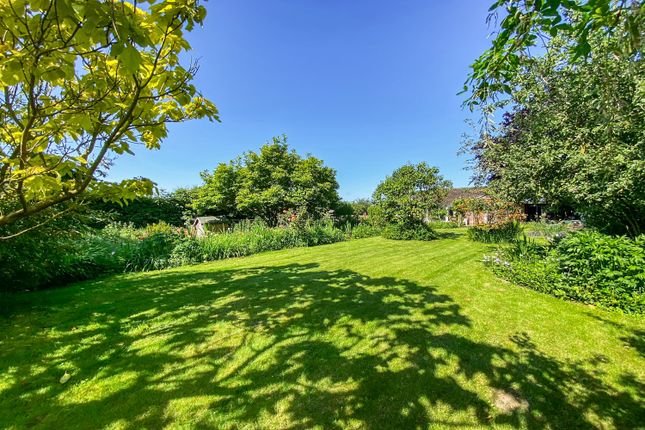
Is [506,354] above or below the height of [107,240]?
below

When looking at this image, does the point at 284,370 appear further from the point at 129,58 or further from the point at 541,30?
the point at 541,30

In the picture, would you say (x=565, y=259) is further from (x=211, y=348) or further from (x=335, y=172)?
(x=335, y=172)

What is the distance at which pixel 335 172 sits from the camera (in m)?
19.3

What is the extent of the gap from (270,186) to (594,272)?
1583 cm

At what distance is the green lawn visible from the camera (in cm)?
238

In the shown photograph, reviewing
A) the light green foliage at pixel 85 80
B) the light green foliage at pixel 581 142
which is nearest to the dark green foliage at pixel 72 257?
the light green foliage at pixel 85 80

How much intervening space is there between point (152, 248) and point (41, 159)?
26.8ft

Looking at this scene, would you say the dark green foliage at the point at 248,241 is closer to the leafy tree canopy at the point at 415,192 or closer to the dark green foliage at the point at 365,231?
the dark green foliage at the point at 365,231

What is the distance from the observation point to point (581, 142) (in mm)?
5277

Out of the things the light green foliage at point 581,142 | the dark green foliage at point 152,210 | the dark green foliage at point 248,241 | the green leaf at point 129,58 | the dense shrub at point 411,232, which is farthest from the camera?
the dark green foliage at point 152,210

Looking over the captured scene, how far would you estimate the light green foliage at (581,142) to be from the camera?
4305 millimetres

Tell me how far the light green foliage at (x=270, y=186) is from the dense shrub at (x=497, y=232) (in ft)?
27.6

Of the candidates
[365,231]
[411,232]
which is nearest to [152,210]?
[365,231]

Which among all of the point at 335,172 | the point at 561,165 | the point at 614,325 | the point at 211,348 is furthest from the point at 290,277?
the point at 335,172
